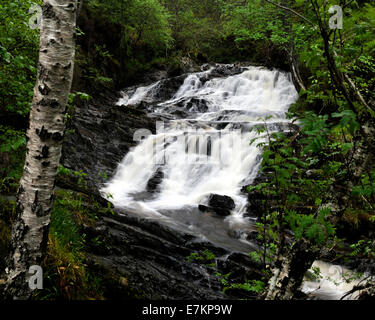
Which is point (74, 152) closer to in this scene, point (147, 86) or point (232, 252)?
point (232, 252)

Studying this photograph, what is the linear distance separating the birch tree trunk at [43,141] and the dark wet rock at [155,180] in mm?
8483

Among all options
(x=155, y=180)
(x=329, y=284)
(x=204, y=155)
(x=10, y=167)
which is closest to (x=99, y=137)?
(x=155, y=180)

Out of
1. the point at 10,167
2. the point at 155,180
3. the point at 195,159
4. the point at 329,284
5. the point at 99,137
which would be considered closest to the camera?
the point at 10,167

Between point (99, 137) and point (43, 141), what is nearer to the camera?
point (43, 141)

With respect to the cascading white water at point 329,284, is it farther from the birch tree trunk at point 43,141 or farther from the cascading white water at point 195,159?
the birch tree trunk at point 43,141

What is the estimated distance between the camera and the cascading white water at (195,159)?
10227 millimetres

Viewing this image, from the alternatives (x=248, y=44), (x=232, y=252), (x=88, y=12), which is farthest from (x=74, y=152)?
(x=248, y=44)

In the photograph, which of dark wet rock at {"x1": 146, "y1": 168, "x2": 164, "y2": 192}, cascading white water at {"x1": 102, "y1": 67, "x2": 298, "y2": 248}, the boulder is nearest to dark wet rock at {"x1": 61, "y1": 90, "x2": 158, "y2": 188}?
cascading white water at {"x1": 102, "y1": 67, "x2": 298, "y2": 248}

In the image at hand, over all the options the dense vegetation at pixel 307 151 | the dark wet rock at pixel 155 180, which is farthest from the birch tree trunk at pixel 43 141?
the dark wet rock at pixel 155 180

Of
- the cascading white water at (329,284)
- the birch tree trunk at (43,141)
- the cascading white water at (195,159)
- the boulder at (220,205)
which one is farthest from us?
the cascading white water at (195,159)

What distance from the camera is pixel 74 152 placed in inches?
443

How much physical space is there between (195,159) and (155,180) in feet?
7.09

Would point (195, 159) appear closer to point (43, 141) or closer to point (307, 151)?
point (43, 141)

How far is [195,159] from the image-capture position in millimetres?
12781
